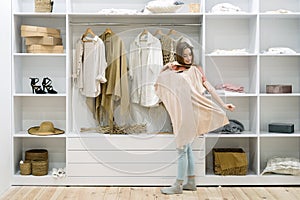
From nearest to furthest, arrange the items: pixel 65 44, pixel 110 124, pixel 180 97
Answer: pixel 180 97, pixel 110 124, pixel 65 44

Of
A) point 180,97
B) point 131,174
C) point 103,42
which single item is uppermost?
point 103,42

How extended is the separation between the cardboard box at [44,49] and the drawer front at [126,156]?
3.25 feet

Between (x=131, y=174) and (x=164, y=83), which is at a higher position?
(x=164, y=83)

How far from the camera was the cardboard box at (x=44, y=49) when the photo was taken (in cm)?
482

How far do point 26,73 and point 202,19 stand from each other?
6.09 ft

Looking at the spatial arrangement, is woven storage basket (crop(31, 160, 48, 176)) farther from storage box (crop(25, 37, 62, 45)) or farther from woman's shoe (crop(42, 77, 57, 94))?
storage box (crop(25, 37, 62, 45))

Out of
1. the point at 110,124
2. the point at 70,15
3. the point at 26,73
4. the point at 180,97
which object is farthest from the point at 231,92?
the point at 26,73

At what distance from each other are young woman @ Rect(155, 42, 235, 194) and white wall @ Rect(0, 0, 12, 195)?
139cm

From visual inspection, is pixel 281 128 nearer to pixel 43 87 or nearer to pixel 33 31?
pixel 43 87

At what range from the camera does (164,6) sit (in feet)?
15.4

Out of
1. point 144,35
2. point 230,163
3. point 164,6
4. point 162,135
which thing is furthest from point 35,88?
point 230,163

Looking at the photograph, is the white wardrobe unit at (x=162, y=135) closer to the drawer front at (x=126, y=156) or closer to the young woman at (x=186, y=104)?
the drawer front at (x=126, y=156)

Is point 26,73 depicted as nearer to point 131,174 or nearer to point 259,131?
point 131,174

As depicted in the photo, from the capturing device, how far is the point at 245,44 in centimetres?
515
